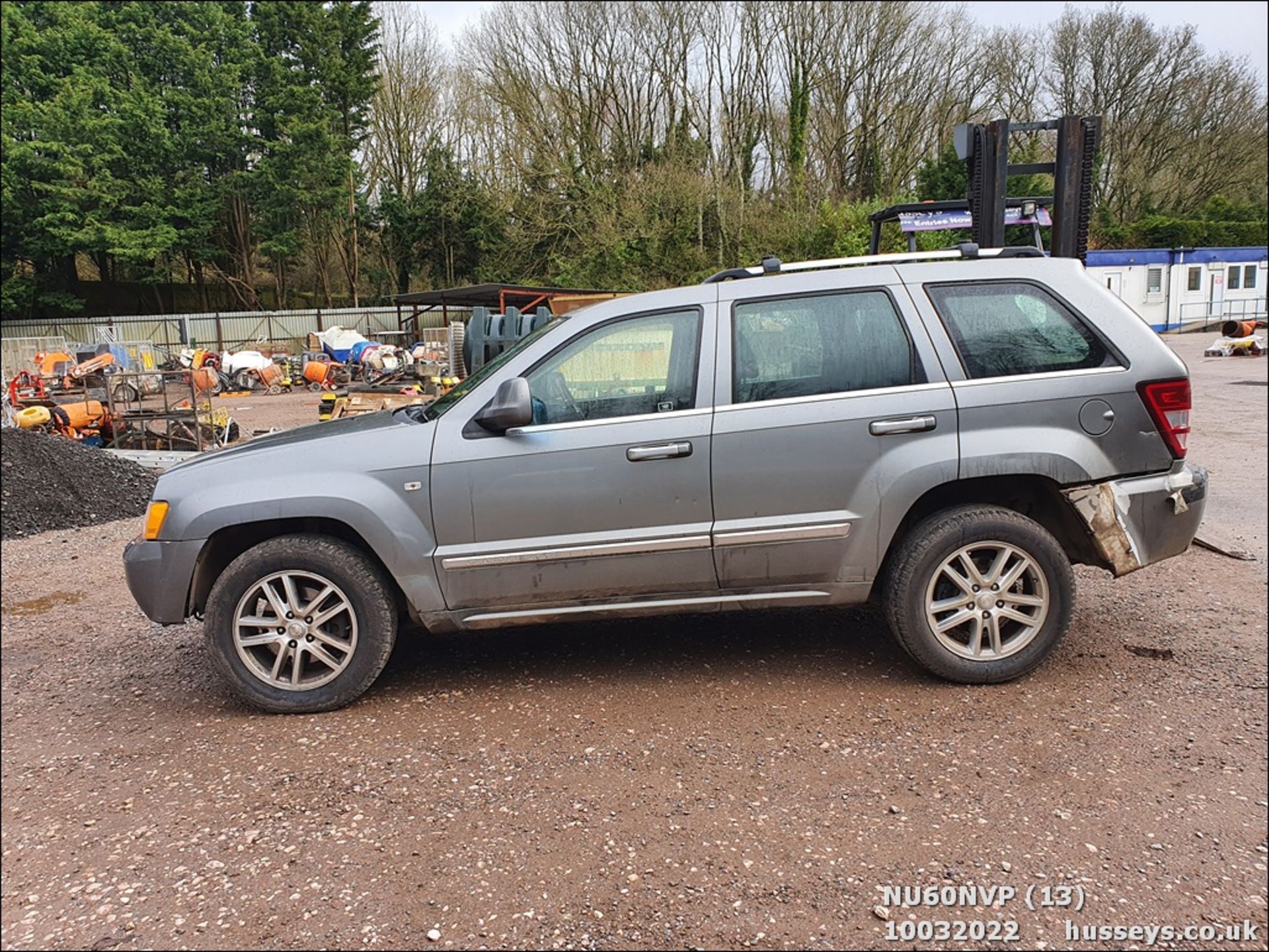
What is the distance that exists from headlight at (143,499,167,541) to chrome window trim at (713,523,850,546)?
2.40 m

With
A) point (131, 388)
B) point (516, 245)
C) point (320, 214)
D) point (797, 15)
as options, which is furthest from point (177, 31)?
point (131, 388)

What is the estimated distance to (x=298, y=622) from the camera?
3805mm

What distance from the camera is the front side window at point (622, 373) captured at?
3.85m

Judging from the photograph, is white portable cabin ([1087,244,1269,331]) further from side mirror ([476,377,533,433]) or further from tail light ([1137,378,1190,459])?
A: side mirror ([476,377,533,433])

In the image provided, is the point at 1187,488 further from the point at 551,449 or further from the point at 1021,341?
the point at 551,449

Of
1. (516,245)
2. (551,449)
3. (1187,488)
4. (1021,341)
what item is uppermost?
(516,245)

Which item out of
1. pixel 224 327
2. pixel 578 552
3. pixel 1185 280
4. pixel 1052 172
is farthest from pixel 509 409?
pixel 1185 280

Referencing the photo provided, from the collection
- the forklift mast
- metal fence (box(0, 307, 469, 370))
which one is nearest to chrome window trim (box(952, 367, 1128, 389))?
the forklift mast

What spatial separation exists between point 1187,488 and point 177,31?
40214 mm

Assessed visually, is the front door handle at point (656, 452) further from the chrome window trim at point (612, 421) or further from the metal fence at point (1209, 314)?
the metal fence at point (1209, 314)

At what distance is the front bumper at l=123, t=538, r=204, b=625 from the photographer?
150 inches

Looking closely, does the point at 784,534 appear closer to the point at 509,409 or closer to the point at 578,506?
the point at 578,506

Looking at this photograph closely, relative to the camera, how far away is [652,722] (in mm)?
3635

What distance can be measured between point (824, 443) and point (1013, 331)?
1.02 m
